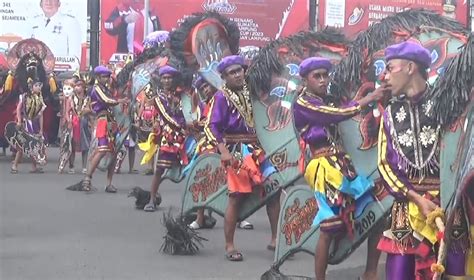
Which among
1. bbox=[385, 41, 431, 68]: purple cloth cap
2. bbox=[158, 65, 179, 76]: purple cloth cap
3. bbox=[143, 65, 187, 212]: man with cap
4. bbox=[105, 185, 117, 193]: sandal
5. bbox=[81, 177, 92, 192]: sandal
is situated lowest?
bbox=[105, 185, 117, 193]: sandal

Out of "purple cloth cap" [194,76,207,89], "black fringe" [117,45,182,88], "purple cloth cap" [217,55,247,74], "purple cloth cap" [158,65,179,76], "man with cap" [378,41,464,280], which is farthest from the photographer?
"black fringe" [117,45,182,88]

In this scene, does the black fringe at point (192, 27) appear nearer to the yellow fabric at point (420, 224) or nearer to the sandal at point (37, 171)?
the yellow fabric at point (420, 224)

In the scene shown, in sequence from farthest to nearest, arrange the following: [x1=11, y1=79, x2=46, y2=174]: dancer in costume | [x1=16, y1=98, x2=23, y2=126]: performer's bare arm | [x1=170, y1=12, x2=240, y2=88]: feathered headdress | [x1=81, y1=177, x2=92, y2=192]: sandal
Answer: [x1=16, y1=98, x2=23, y2=126]: performer's bare arm → [x1=11, y1=79, x2=46, y2=174]: dancer in costume → [x1=81, y1=177, x2=92, y2=192]: sandal → [x1=170, y1=12, x2=240, y2=88]: feathered headdress

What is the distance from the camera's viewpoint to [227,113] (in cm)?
727

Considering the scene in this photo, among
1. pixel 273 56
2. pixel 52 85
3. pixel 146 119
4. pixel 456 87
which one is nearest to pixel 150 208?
pixel 146 119

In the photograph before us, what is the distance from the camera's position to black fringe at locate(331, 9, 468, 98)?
578 cm

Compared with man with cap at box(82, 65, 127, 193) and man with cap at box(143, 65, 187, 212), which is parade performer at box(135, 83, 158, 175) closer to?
man with cap at box(82, 65, 127, 193)

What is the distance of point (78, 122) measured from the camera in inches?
593

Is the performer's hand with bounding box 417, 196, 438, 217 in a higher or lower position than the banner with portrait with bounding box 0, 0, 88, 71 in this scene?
higher

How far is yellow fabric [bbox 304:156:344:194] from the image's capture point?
225 inches

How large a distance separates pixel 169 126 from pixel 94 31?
67.9ft

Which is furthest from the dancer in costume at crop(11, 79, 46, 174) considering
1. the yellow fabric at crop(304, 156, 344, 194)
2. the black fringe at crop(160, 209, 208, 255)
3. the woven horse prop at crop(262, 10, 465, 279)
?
the yellow fabric at crop(304, 156, 344, 194)

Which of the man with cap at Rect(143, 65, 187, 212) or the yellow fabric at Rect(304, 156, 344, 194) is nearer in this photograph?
the yellow fabric at Rect(304, 156, 344, 194)

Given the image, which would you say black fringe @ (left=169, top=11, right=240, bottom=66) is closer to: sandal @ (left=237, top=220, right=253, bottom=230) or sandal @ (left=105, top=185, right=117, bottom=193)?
sandal @ (left=237, top=220, right=253, bottom=230)
